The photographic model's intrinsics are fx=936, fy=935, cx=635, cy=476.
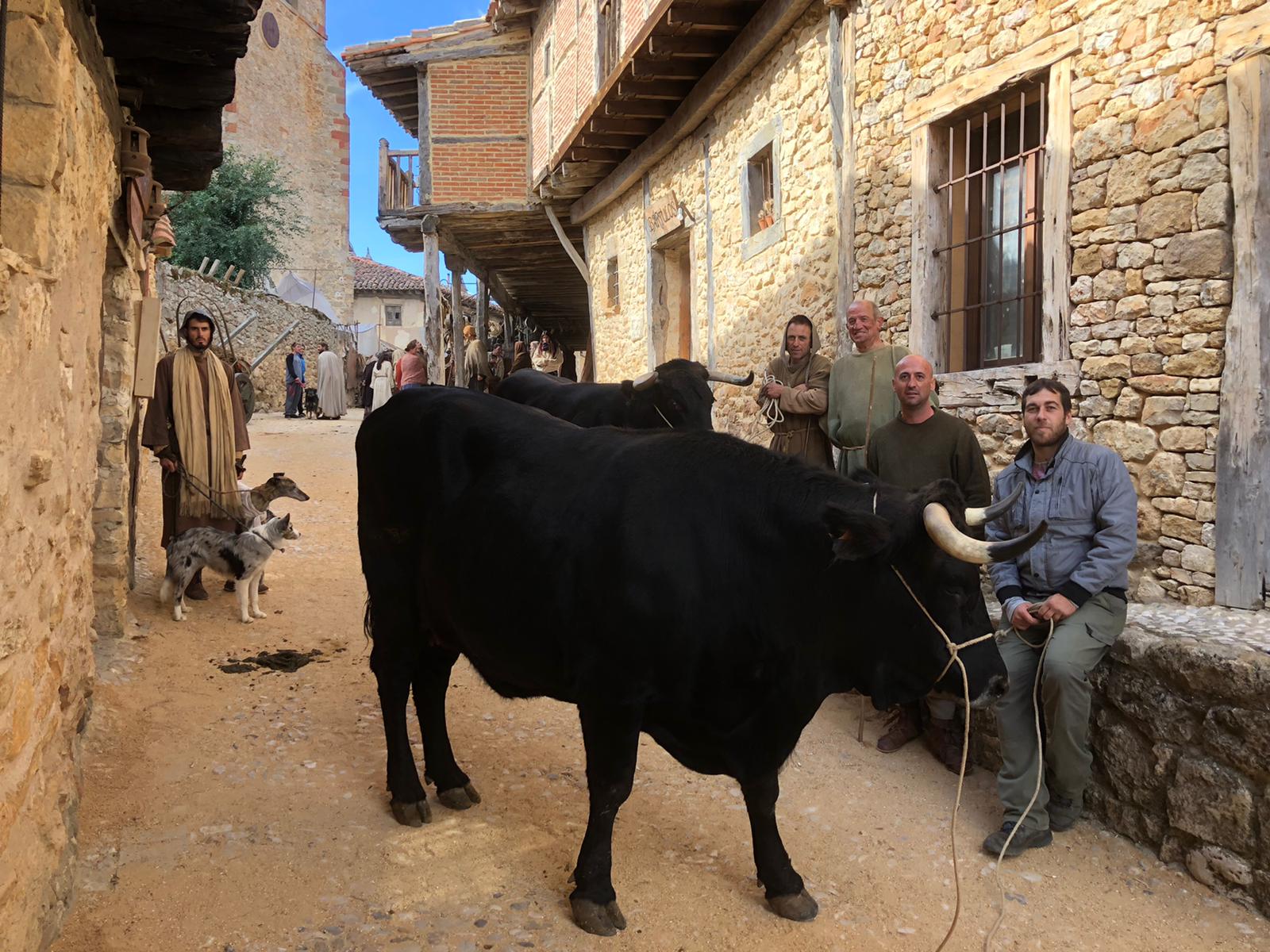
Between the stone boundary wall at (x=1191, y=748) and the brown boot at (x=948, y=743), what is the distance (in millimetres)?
586

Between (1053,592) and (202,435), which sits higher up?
(202,435)

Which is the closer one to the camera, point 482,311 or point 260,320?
point 482,311

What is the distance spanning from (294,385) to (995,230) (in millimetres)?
16804

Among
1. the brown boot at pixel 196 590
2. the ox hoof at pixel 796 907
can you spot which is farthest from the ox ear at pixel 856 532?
the brown boot at pixel 196 590

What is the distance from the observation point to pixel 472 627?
11.1 ft

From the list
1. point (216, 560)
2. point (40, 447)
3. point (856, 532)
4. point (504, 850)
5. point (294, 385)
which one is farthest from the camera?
point (294, 385)

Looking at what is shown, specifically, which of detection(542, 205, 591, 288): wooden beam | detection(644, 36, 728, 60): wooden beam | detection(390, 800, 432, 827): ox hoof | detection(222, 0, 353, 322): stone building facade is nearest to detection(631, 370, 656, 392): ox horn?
detection(644, 36, 728, 60): wooden beam

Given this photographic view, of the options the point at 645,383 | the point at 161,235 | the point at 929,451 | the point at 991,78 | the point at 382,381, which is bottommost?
the point at 929,451

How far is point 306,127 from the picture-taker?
34.0 meters

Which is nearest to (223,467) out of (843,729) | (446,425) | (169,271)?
(446,425)

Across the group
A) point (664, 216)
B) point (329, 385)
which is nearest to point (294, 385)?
point (329, 385)

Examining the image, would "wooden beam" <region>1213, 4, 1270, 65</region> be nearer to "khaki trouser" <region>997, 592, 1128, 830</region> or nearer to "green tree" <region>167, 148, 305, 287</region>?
"khaki trouser" <region>997, 592, 1128, 830</region>

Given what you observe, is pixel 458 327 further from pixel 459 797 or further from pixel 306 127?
pixel 306 127

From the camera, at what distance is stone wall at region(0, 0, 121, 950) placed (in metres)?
2.09
